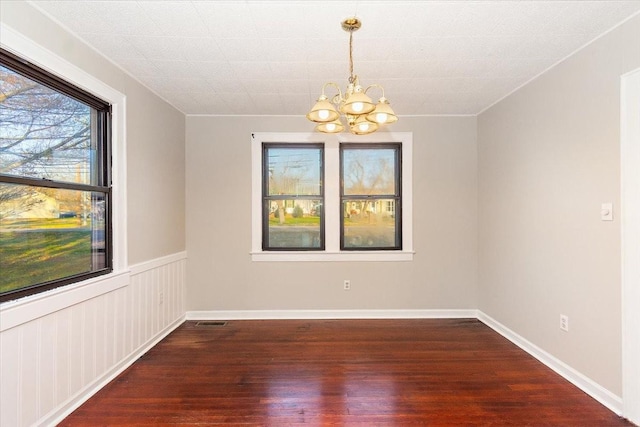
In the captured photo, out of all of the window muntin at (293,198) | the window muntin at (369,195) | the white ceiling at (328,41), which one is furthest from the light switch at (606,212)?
the window muntin at (293,198)

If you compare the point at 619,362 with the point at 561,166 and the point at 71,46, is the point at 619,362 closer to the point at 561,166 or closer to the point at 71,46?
the point at 561,166

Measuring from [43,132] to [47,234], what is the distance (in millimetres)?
663

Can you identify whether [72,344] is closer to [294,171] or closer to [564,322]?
[294,171]

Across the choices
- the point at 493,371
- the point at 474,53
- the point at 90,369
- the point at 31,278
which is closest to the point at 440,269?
the point at 493,371

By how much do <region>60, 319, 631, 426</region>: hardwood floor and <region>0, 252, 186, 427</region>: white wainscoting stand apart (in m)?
0.13

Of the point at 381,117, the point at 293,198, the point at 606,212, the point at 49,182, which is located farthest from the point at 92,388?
the point at 606,212

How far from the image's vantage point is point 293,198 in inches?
166

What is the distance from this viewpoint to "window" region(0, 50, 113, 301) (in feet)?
6.16

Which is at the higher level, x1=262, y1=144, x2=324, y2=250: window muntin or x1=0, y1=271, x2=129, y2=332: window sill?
x1=262, y1=144, x2=324, y2=250: window muntin

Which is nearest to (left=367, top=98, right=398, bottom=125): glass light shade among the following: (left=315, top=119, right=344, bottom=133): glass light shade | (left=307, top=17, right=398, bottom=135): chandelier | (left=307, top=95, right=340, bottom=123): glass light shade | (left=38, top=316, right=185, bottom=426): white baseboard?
(left=307, top=17, right=398, bottom=135): chandelier

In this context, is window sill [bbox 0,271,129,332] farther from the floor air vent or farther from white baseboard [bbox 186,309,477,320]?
white baseboard [bbox 186,309,477,320]

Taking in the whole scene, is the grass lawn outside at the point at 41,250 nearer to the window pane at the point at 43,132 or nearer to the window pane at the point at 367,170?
the window pane at the point at 43,132

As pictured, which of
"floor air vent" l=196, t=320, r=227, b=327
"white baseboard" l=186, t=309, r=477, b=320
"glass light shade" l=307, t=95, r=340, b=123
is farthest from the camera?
"white baseboard" l=186, t=309, r=477, b=320

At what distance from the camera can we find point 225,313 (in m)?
4.10
